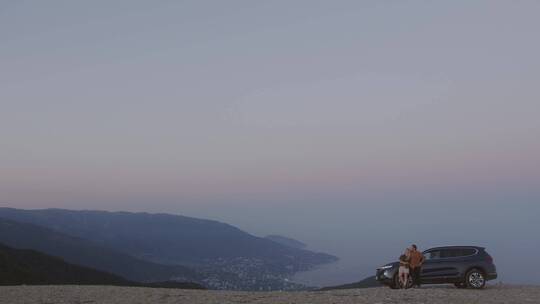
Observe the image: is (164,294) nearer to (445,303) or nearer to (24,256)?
(445,303)

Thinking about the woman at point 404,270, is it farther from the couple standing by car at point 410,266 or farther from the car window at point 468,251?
the car window at point 468,251

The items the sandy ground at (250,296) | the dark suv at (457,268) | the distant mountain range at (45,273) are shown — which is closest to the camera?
the sandy ground at (250,296)

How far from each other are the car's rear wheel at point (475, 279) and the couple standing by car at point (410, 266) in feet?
6.45

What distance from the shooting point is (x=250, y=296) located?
19125 millimetres

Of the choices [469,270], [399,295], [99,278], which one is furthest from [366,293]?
[99,278]

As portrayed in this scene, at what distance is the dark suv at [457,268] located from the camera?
886 inches

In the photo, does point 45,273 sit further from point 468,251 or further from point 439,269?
point 468,251

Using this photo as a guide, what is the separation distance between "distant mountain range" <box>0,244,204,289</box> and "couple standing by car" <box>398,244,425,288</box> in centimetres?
6850

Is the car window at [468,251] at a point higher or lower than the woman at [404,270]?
higher

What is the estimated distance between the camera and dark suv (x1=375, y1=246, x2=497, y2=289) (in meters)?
22.5

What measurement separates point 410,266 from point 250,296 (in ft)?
23.3

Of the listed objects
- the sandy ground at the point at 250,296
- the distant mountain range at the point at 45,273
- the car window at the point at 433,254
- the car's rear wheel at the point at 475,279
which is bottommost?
the sandy ground at the point at 250,296

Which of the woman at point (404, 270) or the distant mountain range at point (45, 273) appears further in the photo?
the distant mountain range at point (45, 273)

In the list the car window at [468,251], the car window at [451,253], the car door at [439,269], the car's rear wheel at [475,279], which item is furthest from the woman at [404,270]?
the car window at [468,251]
